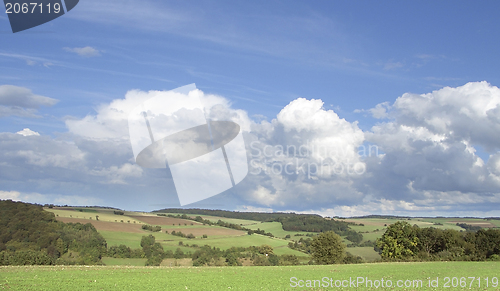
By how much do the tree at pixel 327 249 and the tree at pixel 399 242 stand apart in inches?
562

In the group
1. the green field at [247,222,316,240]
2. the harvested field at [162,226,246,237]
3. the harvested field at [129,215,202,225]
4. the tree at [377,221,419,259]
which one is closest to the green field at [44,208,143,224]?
the harvested field at [129,215,202,225]

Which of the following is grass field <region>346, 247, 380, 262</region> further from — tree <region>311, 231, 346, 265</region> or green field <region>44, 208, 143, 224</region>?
green field <region>44, 208, 143, 224</region>

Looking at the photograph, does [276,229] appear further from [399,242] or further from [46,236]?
[46,236]

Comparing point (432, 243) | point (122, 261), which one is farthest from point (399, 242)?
point (122, 261)

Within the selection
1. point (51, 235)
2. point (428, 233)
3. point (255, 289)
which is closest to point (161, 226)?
point (51, 235)

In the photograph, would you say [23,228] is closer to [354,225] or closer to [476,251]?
[476,251]

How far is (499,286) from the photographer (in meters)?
27.9

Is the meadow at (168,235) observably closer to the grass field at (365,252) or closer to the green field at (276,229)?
the grass field at (365,252)

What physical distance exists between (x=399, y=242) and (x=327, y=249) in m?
19.1

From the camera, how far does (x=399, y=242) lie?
257 feet

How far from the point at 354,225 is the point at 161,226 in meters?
82.7

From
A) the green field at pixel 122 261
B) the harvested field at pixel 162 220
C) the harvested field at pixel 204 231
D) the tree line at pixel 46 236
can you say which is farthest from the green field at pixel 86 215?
the green field at pixel 122 261

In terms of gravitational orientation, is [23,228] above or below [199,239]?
above

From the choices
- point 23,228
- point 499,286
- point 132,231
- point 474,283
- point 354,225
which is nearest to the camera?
point 499,286
